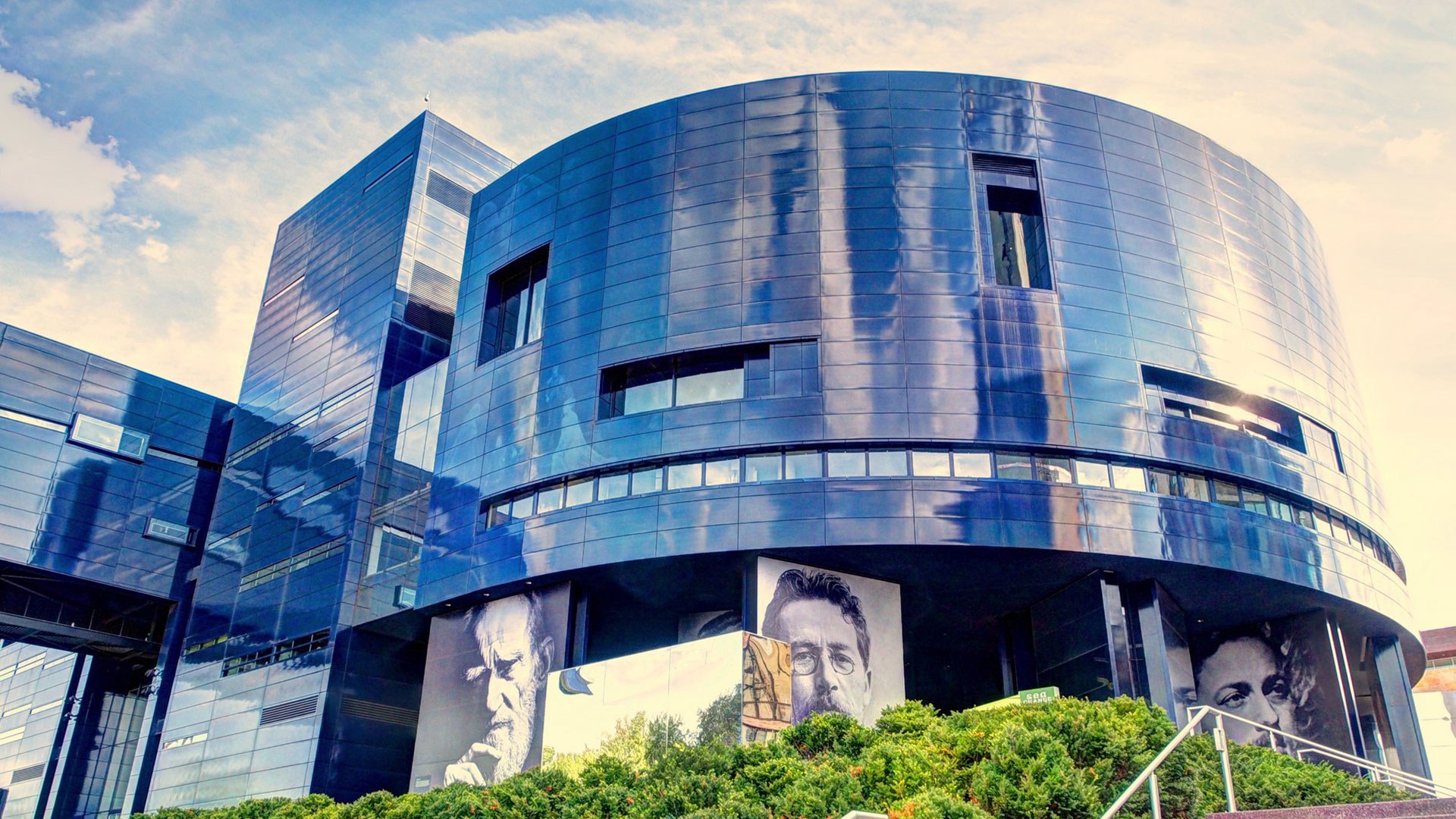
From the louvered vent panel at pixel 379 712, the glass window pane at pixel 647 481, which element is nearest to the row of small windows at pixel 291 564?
the louvered vent panel at pixel 379 712

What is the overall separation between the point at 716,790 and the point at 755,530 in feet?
55.9

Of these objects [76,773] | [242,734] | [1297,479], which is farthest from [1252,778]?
[76,773]

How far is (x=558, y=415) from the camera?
43.3 meters

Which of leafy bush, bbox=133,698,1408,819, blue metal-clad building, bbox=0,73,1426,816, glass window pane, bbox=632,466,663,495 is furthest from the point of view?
glass window pane, bbox=632,466,663,495

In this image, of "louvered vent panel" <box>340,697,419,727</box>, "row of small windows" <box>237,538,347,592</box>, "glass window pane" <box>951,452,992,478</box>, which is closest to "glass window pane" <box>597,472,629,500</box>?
"glass window pane" <box>951,452,992,478</box>

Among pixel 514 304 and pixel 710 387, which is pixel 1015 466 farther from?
pixel 514 304

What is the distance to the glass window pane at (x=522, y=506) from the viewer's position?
43250mm

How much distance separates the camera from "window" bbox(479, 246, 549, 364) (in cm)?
4862

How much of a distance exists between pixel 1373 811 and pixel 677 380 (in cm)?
3055

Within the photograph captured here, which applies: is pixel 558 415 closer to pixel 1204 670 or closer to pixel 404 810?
pixel 404 810

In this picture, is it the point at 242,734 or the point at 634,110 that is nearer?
the point at 634,110

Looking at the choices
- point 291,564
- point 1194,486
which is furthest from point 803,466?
point 291,564

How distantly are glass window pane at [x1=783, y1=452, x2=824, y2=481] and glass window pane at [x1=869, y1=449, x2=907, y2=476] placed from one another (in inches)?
69.6

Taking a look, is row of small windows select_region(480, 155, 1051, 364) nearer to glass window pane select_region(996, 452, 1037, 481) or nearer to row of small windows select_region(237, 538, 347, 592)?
glass window pane select_region(996, 452, 1037, 481)
